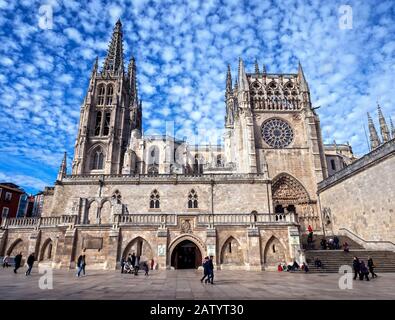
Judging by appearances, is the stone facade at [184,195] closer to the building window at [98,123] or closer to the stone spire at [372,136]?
the building window at [98,123]

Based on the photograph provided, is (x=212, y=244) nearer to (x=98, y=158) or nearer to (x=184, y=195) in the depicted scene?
(x=184, y=195)

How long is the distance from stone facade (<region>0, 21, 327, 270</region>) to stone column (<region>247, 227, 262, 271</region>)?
0.07 m

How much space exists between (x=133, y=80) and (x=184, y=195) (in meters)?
48.0

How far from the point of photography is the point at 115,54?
58375 millimetres

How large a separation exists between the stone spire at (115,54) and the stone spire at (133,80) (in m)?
6.72

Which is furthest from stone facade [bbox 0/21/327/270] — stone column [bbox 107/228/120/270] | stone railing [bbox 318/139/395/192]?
stone railing [bbox 318/139/395/192]

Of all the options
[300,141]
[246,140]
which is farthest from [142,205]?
[300,141]

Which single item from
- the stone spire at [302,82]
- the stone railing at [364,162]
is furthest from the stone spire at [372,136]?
the stone railing at [364,162]

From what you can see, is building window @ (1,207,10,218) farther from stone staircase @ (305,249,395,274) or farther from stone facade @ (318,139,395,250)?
stone facade @ (318,139,395,250)

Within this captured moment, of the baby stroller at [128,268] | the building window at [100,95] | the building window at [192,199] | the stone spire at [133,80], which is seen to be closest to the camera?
the baby stroller at [128,268]

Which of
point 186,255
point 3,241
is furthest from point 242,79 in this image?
point 3,241

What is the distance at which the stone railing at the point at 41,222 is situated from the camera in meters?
20.9

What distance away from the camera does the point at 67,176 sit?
28547 millimetres

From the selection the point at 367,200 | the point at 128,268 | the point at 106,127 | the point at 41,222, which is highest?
the point at 106,127
